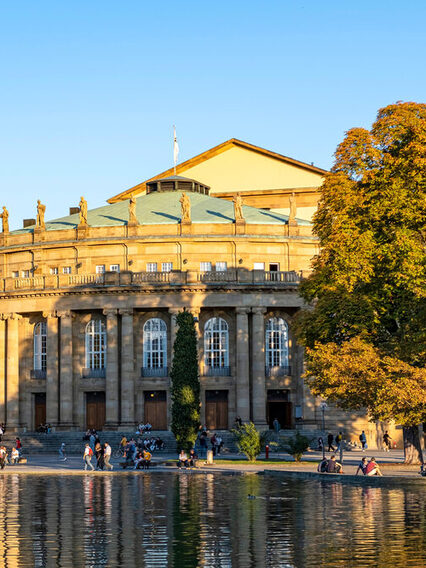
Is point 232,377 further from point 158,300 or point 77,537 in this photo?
point 77,537

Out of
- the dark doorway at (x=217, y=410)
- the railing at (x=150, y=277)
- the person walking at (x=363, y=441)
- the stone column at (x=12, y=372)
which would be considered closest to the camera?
the person walking at (x=363, y=441)

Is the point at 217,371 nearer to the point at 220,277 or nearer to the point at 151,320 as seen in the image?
the point at 151,320

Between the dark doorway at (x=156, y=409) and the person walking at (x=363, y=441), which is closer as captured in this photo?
the person walking at (x=363, y=441)

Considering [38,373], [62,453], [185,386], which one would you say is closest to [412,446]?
[185,386]

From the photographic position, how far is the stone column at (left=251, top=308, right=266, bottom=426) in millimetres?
78938

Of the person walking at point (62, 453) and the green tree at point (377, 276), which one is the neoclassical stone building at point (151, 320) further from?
the green tree at point (377, 276)

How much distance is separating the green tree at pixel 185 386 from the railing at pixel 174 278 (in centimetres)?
1246

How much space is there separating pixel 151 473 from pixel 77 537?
28044 mm

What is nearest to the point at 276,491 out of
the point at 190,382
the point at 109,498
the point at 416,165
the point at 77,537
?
the point at 109,498

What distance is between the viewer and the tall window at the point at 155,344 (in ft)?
266

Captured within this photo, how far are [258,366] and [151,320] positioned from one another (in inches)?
369

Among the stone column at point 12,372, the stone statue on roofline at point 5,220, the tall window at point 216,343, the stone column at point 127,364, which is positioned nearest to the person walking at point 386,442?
the tall window at point 216,343

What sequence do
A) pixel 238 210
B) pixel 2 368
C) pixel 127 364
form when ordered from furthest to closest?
pixel 238 210 < pixel 2 368 < pixel 127 364

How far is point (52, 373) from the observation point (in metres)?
80.5
